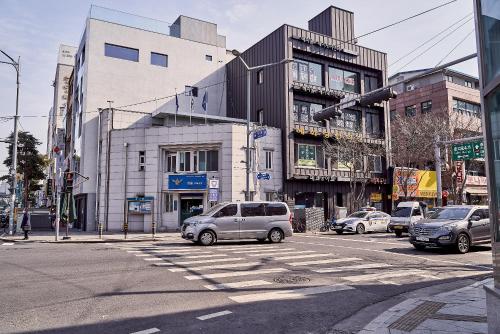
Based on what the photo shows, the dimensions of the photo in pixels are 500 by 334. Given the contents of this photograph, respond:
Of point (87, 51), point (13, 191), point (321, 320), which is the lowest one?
point (321, 320)

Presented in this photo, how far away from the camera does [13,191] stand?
26.0m

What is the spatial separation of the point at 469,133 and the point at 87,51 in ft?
103

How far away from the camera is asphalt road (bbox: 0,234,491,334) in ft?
21.1

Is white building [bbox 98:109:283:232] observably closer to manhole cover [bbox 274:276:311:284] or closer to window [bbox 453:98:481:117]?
manhole cover [bbox 274:276:311:284]

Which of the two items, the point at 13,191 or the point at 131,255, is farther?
the point at 13,191

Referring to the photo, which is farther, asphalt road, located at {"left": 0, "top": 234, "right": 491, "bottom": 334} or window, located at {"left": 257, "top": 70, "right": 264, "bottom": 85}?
window, located at {"left": 257, "top": 70, "right": 264, "bottom": 85}

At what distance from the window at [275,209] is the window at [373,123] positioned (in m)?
20.4

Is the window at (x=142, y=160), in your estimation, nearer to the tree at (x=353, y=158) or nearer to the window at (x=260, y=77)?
the window at (x=260, y=77)

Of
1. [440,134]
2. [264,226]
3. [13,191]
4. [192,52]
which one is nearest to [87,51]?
[192,52]

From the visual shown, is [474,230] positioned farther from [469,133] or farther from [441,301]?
[469,133]

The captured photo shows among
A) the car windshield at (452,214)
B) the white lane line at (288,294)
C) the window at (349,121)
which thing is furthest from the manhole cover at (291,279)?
the window at (349,121)

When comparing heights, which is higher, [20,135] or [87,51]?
[87,51]

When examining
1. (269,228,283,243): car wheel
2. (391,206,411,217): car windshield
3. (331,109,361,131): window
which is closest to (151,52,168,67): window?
(331,109,361,131): window

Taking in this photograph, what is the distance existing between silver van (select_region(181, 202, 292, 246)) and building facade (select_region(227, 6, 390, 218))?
1148 centimetres
